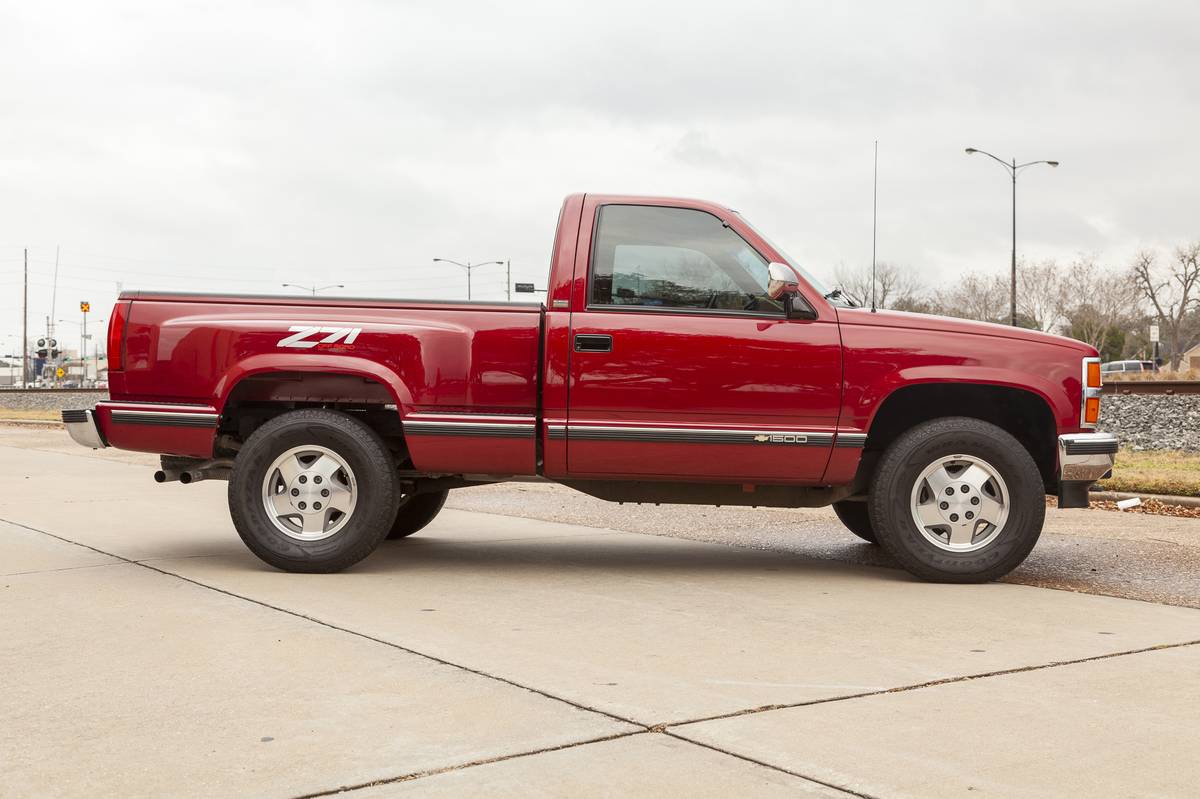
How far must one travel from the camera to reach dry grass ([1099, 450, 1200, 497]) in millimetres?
11297

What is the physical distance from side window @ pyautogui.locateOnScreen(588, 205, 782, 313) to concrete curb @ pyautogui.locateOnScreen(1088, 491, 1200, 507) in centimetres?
542

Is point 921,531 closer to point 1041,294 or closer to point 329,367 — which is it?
point 329,367

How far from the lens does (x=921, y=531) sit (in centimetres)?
691

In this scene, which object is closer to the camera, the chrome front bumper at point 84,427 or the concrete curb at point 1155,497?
the chrome front bumper at point 84,427

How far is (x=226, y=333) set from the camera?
7121mm

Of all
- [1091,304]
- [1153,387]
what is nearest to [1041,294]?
[1091,304]

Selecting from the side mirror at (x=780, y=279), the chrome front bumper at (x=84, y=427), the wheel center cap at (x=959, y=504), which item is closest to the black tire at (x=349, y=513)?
the chrome front bumper at (x=84, y=427)

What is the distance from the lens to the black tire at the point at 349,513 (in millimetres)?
6969

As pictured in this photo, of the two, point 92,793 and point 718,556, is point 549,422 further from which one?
point 92,793

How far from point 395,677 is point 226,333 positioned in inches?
123

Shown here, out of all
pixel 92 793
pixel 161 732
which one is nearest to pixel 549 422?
pixel 161 732

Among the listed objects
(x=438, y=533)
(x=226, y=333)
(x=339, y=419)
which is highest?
(x=226, y=333)

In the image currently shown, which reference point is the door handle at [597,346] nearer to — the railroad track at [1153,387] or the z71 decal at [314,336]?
the z71 decal at [314,336]

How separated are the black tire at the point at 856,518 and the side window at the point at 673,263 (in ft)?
6.41
